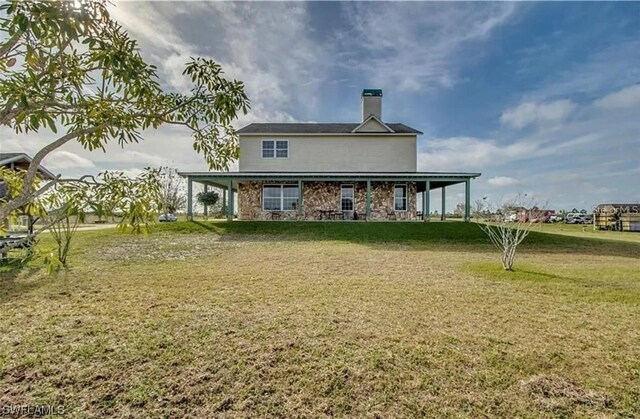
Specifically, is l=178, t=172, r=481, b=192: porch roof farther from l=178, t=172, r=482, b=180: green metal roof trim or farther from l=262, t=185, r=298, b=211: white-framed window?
l=262, t=185, r=298, b=211: white-framed window

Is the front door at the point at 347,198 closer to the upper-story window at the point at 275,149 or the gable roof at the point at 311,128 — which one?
the gable roof at the point at 311,128

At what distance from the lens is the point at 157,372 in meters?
3.34

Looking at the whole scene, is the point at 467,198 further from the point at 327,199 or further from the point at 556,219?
the point at 556,219

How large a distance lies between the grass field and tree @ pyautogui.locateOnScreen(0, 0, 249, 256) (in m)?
2.00

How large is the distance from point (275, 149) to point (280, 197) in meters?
3.52

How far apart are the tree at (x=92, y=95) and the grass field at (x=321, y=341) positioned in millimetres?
1999

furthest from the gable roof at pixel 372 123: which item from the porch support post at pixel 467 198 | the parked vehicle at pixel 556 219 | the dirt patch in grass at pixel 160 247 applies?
the parked vehicle at pixel 556 219

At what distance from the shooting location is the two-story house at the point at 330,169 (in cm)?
2147

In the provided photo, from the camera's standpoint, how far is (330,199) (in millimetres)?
21641

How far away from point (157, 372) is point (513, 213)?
1021cm

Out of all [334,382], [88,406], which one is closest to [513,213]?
[334,382]

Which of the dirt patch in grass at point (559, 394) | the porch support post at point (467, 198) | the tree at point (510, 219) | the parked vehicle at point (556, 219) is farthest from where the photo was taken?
the parked vehicle at point (556, 219)

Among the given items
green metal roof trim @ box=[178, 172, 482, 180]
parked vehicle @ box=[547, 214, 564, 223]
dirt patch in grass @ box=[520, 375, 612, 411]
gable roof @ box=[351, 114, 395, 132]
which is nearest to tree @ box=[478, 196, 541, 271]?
dirt patch in grass @ box=[520, 375, 612, 411]

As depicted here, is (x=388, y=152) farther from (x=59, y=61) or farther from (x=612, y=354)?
(x=59, y=61)
